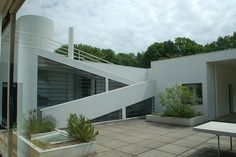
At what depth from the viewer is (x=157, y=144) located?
6824 millimetres

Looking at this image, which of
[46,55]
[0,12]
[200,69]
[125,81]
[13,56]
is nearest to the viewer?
[13,56]

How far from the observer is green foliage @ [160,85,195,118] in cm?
1088

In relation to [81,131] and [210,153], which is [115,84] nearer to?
[81,131]

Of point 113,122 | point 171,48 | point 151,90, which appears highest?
point 171,48

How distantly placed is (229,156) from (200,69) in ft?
24.4

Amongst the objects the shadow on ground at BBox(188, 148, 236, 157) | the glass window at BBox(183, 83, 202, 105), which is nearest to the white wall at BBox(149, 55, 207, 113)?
the glass window at BBox(183, 83, 202, 105)

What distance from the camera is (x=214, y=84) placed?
12.9 metres

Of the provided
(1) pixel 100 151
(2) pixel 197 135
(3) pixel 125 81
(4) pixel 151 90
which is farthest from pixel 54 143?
(4) pixel 151 90

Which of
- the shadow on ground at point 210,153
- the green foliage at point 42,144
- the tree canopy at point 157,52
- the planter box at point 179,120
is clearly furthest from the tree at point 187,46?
the green foliage at point 42,144

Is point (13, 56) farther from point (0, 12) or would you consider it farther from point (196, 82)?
point (196, 82)

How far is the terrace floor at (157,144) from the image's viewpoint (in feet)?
19.2

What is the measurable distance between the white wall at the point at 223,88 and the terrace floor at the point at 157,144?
19.1 ft

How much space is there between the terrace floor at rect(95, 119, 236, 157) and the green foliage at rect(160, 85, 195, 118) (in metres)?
2.10

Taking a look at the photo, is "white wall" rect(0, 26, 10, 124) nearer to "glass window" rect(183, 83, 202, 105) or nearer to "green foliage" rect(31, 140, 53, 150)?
"green foliage" rect(31, 140, 53, 150)
